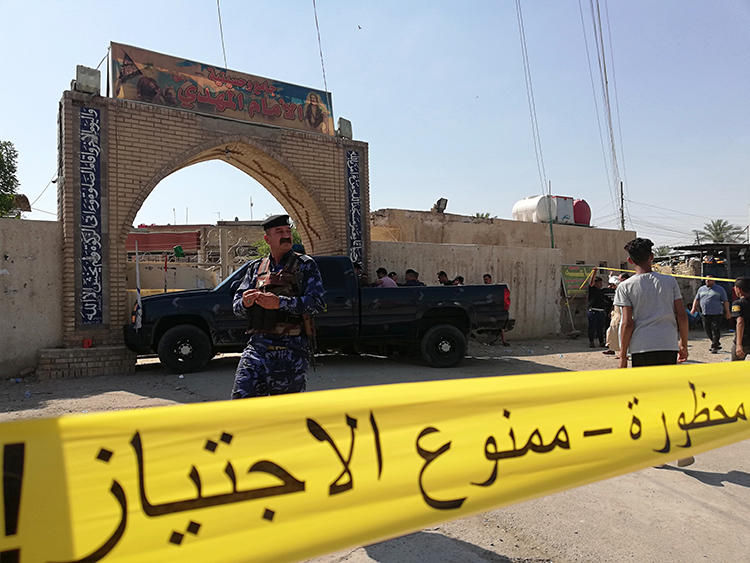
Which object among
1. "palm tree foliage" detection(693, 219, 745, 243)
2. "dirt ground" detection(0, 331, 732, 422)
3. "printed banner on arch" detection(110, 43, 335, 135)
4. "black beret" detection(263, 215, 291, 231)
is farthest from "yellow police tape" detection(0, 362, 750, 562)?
"palm tree foliage" detection(693, 219, 745, 243)

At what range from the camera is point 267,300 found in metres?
2.78

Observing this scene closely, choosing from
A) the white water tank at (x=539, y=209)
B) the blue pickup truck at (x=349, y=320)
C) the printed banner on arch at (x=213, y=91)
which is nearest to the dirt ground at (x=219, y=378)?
the blue pickup truck at (x=349, y=320)

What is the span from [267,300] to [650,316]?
2.70 m

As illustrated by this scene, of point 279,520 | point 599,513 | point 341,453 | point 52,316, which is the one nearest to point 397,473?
point 341,453

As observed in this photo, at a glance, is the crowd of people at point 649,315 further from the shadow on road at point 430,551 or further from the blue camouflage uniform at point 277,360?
the blue camouflage uniform at point 277,360

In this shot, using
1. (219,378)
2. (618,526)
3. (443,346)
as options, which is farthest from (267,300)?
(443,346)

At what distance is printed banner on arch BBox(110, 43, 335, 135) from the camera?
919 cm

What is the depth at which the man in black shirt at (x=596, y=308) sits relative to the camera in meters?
11.6

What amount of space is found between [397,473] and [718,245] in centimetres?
1768

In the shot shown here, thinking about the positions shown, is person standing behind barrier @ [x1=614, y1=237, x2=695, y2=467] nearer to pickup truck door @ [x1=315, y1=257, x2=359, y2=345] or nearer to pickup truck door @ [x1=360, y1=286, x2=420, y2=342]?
pickup truck door @ [x1=360, y1=286, x2=420, y2=342]

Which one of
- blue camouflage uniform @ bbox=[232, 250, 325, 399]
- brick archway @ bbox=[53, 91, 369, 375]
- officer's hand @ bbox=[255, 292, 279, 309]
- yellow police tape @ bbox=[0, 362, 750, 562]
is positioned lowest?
yellow police tape @ bbox=[0, 362, 750, 562]

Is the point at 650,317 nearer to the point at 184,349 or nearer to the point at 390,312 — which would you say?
the point at 390,312

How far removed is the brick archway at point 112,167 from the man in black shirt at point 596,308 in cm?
691

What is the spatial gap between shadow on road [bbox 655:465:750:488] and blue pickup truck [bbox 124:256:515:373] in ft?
16.5
